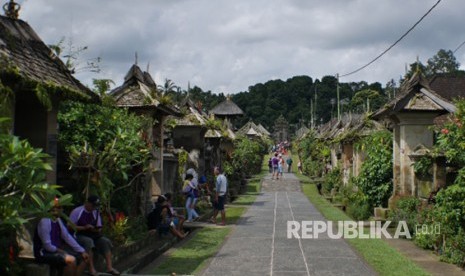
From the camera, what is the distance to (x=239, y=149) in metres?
37.1

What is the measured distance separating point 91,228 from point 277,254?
4037 millimetres

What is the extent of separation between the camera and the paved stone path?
1002 cm

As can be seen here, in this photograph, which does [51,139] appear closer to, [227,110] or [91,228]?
[91,228]

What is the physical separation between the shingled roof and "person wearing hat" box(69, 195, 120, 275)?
1.79 metres

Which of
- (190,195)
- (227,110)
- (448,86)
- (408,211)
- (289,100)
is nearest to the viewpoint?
(408,211)

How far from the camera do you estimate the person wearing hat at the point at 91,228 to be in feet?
29.6

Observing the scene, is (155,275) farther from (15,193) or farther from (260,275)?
(15,193)

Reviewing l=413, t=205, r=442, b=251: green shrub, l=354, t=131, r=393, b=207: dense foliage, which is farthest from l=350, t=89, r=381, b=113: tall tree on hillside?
l=413, t=205, r=442, b=251: green shrub

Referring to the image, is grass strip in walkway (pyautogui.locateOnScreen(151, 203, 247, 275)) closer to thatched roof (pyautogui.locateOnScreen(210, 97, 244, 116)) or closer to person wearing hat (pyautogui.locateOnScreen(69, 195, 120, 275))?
person wearing hat (pyautogui.locateOnScreen(69, 195, 120, 275))

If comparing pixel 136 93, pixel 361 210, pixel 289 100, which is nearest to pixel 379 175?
pixel 361 210

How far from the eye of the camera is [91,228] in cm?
917

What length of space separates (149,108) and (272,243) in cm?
458

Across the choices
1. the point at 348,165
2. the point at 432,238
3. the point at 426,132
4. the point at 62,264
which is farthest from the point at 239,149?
the point at 62,264

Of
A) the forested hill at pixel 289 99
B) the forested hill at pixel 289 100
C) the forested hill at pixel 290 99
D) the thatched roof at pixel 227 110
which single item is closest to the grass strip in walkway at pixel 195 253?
the thatched roof at pixel 227 110
